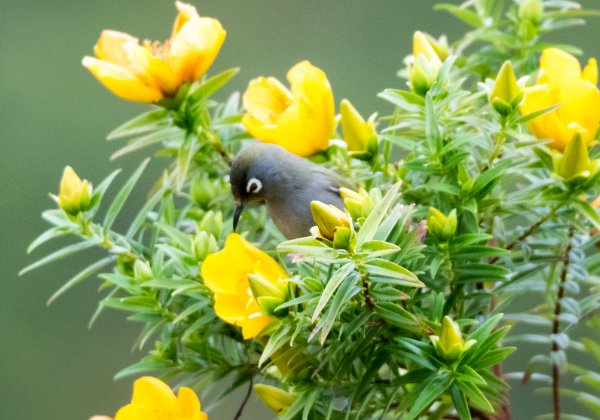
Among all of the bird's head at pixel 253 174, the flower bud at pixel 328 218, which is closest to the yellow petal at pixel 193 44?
the bird's head at pixel 253 174

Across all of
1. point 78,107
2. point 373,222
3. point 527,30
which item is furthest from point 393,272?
point 78,107

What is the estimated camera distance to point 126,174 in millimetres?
3486

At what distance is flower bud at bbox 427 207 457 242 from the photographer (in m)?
0.80

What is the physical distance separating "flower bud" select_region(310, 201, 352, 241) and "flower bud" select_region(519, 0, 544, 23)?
20.4 inches

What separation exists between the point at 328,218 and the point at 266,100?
332mm

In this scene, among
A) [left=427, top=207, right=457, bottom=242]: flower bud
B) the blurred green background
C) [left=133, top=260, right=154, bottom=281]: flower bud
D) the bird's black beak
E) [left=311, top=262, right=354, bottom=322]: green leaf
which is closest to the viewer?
[left=311, top=262, right=354, bottom=322]: green leaf

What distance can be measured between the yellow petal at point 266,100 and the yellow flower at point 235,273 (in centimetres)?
21

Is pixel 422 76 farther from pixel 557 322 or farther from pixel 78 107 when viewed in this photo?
pixel 78 107

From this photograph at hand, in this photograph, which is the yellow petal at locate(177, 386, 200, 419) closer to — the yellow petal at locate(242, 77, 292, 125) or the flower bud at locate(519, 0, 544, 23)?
the yellow petal at locate(242, 77, 292, 125)

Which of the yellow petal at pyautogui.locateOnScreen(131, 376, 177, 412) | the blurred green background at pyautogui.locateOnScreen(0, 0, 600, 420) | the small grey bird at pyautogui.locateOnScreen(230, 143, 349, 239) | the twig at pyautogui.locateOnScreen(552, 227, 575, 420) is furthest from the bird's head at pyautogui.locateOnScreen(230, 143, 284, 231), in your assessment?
the blurred green background at pyautogui.locateOnScreen(0, 0, 600, 420)

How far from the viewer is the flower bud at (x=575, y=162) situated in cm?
83

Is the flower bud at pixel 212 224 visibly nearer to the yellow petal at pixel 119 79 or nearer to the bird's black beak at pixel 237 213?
the bird's black beak at pixel 237 213

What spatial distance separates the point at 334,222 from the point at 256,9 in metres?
3.25

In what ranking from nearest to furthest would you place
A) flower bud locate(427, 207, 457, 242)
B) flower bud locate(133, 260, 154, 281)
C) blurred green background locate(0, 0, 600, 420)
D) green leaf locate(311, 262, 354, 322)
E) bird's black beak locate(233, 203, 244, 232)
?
green leaf locate(311, 262, 354, 322) → flower bud locate(427, 207, 457, 242) → flower bud locate(133, 260, 154, 281) → bird's black beak locate(233, 203, 244, 232) → blurred green background locate(0, 0, 600, 420)
